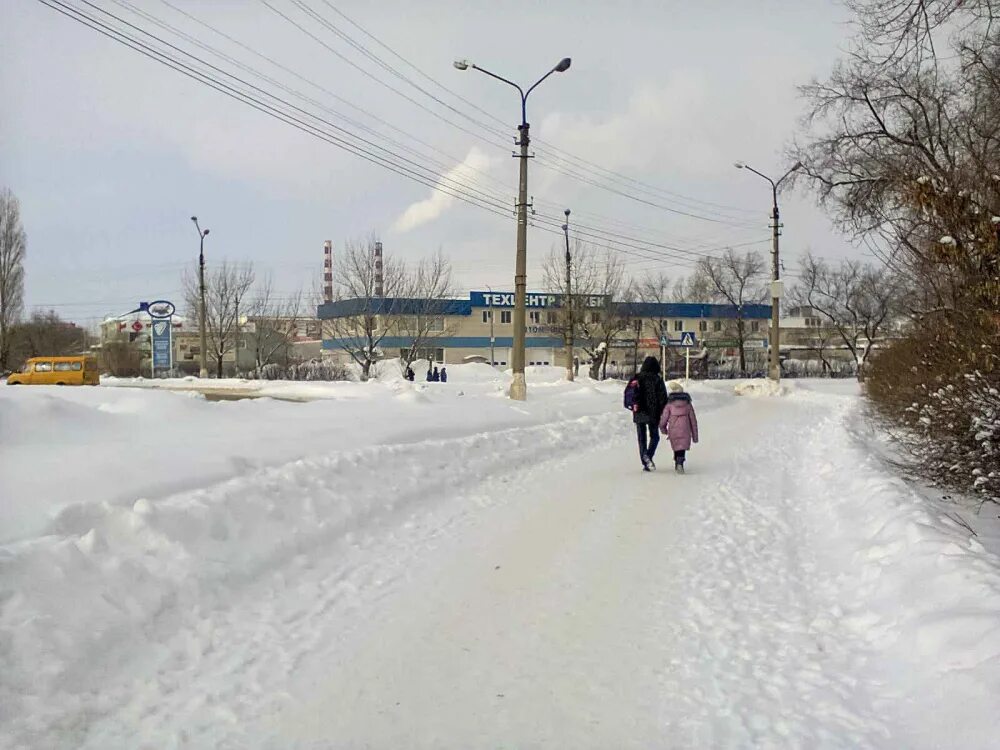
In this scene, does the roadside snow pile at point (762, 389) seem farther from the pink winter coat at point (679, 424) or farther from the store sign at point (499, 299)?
the store sign at point (499, 299)

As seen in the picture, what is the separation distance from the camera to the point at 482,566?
20.9 ft

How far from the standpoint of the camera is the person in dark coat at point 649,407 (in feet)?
38.4

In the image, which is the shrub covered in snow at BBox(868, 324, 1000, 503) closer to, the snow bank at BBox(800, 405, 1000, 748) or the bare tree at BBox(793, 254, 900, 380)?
the snow bank at BBox(800, 405, 1000, 748)

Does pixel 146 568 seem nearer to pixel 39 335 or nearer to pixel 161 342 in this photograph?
pixel 39 335

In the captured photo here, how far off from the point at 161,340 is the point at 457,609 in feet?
107

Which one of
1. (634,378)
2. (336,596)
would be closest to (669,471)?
(634,378)

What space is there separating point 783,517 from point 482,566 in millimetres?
3846

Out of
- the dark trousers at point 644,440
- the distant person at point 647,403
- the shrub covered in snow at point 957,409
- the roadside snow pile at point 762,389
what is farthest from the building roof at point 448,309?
the shrub covered in snow at point 957,409

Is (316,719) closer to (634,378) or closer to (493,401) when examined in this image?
(634,378)

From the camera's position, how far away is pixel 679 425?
448 inches

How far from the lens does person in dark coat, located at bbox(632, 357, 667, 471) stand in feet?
38.4

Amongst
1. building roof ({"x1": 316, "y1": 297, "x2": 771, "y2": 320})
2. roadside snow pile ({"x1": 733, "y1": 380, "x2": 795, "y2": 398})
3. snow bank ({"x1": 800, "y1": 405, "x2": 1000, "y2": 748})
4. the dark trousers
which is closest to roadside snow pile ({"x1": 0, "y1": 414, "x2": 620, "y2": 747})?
the dark trousers

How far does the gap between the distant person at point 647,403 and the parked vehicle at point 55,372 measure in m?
22.8

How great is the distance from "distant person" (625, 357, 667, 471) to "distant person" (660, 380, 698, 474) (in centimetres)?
30
